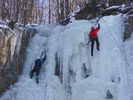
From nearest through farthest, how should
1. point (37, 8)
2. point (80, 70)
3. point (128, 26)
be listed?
point (80, 70) < point (128, 26) < point (37, 8)

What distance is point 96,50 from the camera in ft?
Answer: 19.2

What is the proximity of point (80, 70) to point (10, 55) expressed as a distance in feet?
7.55

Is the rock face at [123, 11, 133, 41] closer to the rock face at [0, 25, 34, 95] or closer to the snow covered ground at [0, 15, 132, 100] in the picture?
the snow covered ground at [0, 15, 132, 100]

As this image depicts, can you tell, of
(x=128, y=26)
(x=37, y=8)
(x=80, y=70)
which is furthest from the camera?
(x=37, y=8)

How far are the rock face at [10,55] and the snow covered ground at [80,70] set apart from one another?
0.81 ft

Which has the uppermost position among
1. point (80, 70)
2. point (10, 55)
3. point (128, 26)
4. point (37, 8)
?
point (37, 8)

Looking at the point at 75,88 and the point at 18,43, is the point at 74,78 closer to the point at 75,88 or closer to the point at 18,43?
the point at 75,88

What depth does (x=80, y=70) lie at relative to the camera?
571 centimetres

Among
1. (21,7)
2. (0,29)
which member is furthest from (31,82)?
(21,7)

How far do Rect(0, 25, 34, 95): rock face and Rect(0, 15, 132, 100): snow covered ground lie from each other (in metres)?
0.25

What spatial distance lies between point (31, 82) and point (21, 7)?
26.6 feet

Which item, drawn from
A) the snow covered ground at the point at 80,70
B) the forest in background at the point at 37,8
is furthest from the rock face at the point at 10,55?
the forest in background at the point at 37,8

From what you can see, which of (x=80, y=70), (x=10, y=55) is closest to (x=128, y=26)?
(x=80, y=70)

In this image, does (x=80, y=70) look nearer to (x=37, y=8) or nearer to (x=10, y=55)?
(x=10, y=55)
